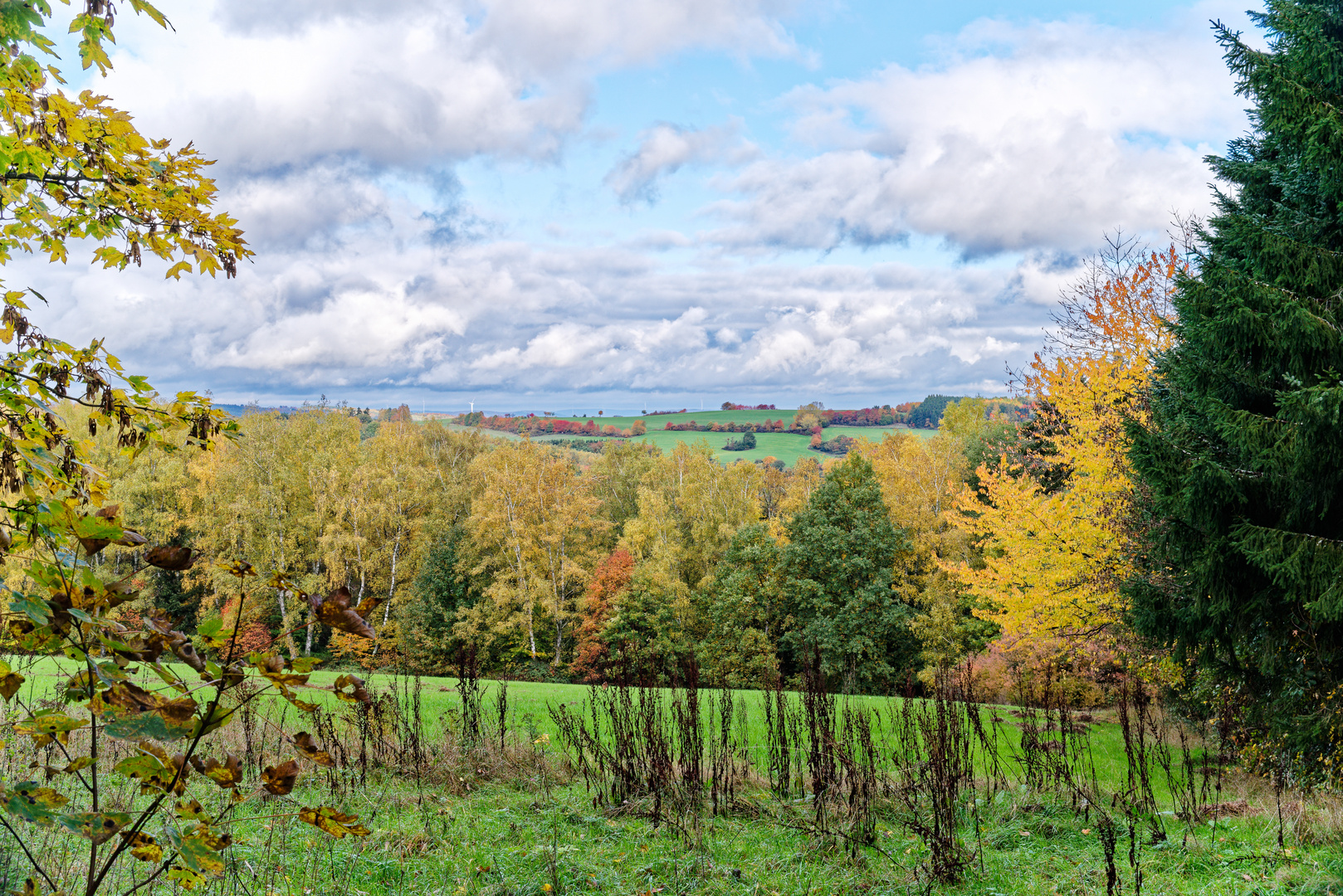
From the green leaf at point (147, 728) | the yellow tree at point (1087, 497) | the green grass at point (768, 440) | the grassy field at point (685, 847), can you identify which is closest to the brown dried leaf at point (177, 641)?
the green leaf at point (147, 728)

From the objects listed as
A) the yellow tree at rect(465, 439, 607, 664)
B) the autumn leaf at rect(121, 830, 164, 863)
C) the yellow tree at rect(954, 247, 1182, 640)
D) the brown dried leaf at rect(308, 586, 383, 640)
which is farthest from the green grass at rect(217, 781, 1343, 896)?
the yellow tree at rect(465, 439, 607, 664)

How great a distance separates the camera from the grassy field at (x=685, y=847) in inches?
175

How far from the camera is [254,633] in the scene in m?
30.0

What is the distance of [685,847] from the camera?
5.11 meters

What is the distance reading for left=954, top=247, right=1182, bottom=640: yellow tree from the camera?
12.1 meters

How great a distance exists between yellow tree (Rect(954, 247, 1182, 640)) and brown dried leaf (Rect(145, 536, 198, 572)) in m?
12.5

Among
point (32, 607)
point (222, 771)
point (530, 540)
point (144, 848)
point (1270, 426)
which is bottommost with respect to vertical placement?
point (530, 540)

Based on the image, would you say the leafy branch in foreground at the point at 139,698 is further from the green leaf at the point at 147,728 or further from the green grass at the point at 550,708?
the green grass at the point at 550,708

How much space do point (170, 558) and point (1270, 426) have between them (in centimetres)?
844

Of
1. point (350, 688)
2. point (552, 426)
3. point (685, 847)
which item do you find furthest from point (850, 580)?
point (552, 426)

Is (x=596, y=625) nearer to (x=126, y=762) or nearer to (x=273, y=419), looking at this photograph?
(x=273, y=419)

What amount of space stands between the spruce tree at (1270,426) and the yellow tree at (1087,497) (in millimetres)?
3111

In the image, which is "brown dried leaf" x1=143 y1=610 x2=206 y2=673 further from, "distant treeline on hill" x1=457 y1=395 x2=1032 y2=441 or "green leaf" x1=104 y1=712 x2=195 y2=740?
"distant treeline on hill" x1=457 y1=395 x2=1032 y2=441

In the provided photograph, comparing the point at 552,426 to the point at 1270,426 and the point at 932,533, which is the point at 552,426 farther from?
the point at 1270,426
